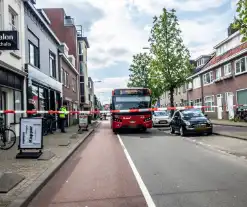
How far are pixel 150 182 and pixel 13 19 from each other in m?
12.9

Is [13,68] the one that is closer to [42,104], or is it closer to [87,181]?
[42,104]

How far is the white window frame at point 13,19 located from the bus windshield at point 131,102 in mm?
7496

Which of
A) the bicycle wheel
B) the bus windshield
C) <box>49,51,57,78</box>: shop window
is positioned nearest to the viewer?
the bicycle wheel

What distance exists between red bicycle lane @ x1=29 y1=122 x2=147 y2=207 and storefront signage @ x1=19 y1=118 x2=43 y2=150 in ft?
3.71

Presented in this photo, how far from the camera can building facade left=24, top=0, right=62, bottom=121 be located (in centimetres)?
1797

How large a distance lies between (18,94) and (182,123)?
8.61 meters

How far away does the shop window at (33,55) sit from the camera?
61.8 feet

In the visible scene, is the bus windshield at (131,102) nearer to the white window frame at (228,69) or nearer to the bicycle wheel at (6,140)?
the bicycle wheel at (6,140)

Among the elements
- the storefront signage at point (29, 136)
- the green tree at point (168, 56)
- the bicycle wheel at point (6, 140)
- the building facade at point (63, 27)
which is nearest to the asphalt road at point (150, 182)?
the storefront signage at point (29, 136)

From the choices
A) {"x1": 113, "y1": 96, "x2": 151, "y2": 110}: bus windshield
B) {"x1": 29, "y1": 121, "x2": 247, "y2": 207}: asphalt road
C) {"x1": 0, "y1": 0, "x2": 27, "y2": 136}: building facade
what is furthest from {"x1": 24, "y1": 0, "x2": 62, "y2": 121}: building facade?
{"x1": 29, "y1": 121, "x2": 247, "y2": 207}: asphalt road

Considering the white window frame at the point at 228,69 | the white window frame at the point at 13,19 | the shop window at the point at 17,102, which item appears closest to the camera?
the white window frame at the point at 13,19

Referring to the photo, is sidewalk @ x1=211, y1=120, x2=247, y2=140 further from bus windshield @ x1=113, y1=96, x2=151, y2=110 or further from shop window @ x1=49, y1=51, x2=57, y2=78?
shop window @ x1=49, y1=51, x2=57, y2=78

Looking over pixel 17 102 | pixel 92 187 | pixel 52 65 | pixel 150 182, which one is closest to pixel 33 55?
pixel 17 102

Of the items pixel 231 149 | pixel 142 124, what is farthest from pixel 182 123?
pixel 231 149
